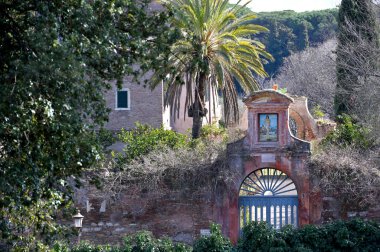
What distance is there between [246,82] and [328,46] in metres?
26.3

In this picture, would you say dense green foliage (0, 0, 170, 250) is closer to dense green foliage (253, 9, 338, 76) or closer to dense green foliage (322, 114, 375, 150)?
dense green foliage (322, 114, 375, 150)

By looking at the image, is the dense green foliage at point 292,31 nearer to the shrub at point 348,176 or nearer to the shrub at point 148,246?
the shrub at point 348,176

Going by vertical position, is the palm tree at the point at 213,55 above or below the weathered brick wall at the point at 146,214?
above

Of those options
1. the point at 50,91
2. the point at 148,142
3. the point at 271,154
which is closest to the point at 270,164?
the point at 271,154

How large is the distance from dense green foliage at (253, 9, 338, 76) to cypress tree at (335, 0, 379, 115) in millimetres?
30001

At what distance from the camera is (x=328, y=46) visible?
2060 inches

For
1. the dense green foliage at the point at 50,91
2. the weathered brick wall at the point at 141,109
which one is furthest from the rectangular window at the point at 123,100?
the dense green foliage at the point at 50,91

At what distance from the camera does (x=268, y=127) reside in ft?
75.7

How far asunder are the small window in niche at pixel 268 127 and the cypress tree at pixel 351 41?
15.3 ft

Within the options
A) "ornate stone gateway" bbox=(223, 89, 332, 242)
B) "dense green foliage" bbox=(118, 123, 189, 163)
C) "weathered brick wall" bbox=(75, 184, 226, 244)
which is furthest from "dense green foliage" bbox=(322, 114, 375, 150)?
"dense green foliage" bbox=(118, 123, 189, 163)

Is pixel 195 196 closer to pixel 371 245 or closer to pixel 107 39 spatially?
pixel 371 245

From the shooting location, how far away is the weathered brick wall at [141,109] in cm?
3588

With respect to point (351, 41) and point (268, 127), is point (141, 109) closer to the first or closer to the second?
point (351, 41)

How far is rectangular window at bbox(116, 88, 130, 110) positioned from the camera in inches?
1412
